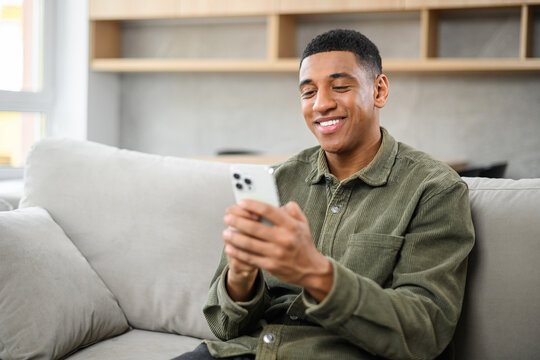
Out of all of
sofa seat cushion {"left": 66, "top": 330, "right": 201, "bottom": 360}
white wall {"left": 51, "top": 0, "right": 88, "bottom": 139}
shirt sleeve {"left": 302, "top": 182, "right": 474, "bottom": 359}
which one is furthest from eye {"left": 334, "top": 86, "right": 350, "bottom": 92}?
white wall {"left": 51, "top": 0, "right": 88, "bottom": 139}

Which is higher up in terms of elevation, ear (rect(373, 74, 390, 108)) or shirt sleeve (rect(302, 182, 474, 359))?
Result: ear (rect(373, 74, 390, 108))

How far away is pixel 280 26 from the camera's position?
3154 mm

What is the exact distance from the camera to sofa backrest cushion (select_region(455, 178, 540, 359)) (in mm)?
1350

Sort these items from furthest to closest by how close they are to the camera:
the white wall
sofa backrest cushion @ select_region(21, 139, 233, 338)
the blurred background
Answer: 1. the white wall
2. the blurred background
3. sofa backrest cushion @ select_region(21, 139, 233, 338)

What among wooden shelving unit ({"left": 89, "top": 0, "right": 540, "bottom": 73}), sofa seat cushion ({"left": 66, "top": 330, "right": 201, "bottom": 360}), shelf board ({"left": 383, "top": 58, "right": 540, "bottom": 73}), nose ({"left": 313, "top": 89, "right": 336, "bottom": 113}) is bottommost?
sofa seat cushion ({"left": 66, "top": 330, "right": 201, "bottom": 360})

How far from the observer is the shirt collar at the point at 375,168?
51.9 inches

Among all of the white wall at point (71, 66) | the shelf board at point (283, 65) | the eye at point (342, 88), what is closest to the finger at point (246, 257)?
the eye at point (342, 88)

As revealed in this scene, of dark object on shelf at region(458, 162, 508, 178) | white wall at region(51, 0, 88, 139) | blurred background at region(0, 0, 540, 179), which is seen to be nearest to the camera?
dark object on shelf at region(458, 162, 508, 178)

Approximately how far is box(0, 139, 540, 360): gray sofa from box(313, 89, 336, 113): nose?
1.28ft

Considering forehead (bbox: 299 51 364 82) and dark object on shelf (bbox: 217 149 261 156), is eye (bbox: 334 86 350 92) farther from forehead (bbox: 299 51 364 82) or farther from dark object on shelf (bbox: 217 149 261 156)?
dark object on shelf (bbox: 217 149 261 156)

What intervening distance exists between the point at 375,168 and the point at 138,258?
707 millimetres

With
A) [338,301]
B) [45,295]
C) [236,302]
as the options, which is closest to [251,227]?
[338,301]

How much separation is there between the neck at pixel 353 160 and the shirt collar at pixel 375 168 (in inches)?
0.8

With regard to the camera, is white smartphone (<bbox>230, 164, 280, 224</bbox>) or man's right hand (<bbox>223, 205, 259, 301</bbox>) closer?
white smartphone (<bbox>230, 164, 280, 224</bbox>)
